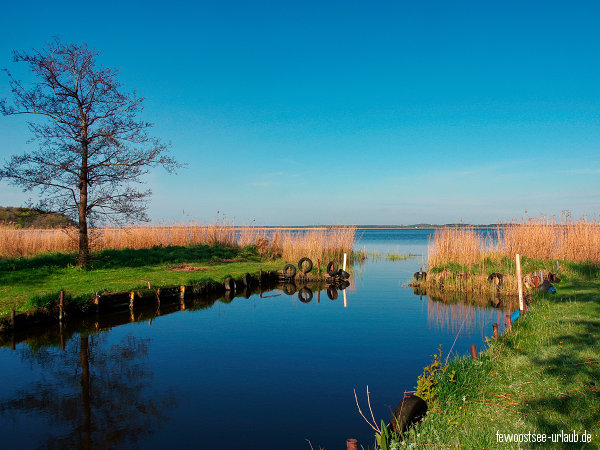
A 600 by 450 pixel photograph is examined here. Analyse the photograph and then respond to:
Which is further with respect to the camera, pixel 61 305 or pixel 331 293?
pixel 331 293

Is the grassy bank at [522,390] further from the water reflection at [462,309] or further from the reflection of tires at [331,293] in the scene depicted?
the reflection of tires at [331,293]

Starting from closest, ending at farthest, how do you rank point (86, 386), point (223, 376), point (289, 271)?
point (86, 386)
point (223, 376)
point (289, 271)

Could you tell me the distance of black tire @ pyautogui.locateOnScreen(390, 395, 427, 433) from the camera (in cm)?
425

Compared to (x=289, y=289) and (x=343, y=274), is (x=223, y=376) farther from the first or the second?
(x=343, y=274)

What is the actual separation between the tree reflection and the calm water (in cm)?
2

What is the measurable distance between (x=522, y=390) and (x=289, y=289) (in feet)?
41.4

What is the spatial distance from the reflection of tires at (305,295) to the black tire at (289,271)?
1304 mm

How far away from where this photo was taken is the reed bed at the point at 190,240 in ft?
59.3

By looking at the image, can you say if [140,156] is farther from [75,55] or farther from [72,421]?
[72,421]

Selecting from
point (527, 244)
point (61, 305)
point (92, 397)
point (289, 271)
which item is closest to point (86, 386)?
point (92, 397)

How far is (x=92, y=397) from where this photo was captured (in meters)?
6.25

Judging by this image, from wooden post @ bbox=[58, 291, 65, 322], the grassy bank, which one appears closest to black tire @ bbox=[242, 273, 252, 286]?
wooden post @ bbox=[58, 291, 65, 322]

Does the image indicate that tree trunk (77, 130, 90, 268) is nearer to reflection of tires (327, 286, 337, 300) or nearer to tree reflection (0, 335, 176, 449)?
tree reflection (0, 335, 176, 449)

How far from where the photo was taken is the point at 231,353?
28.3ft
